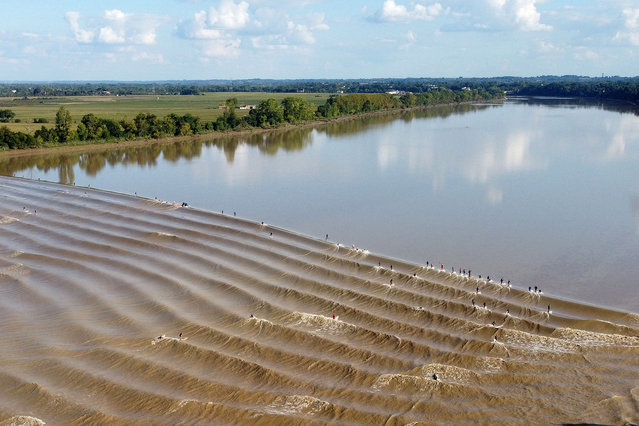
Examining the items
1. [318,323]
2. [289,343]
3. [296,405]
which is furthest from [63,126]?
[296,405]

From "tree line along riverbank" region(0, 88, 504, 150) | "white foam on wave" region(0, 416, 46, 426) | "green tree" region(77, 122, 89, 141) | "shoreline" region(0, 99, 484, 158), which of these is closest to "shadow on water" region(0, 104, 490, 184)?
"shoreline" region(0, 99, 484, 158)

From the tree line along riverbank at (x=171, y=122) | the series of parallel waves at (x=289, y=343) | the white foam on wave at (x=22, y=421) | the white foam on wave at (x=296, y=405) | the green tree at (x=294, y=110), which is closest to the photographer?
the white foam on wave at (x=22, y=421)

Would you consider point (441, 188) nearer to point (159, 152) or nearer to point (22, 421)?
point (22, 421)

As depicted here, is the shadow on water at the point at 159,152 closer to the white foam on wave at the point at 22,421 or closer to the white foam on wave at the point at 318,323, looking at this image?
the white foam on wave at the point at 318,323

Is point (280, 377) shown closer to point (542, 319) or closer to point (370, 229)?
point (542, 319)

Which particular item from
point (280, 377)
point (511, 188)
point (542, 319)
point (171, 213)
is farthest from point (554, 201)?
point (280, 377)

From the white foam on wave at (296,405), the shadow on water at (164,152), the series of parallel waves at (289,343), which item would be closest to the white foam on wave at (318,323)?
the series of parallel waves at (289,343)

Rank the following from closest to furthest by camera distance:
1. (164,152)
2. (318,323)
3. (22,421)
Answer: (22,421)
(318,323)
(164,152)
